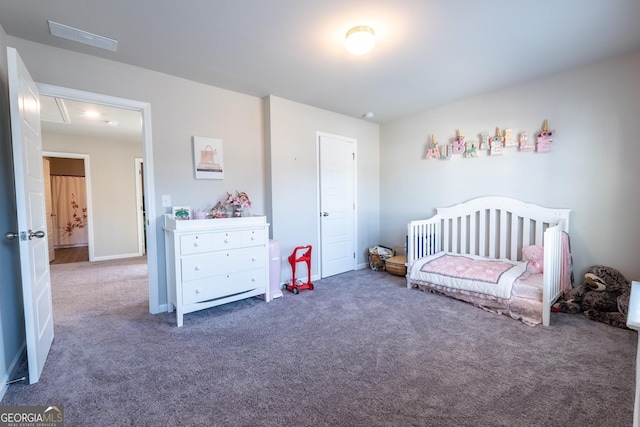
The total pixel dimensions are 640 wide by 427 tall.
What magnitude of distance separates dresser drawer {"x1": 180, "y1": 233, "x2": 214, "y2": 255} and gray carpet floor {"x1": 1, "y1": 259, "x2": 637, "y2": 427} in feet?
2.17

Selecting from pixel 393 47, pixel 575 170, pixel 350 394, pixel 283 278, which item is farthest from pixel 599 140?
pixel 283 278

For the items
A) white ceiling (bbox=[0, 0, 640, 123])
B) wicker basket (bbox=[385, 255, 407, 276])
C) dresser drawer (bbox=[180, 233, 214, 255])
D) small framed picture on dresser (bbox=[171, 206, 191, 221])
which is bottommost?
wicker basket (bbox=[385, 255, 407, 276])

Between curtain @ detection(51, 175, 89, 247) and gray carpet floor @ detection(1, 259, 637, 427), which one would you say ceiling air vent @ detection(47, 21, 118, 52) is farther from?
curtain @ detection(51, 175, 89, 247)

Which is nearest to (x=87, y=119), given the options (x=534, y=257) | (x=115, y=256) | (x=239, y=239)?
(x=115, y=256)

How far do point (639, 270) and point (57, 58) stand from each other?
17.8ft

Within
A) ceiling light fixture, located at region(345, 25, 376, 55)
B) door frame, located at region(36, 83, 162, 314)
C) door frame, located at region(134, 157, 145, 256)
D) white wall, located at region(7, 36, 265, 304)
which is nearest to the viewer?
ceiling light fixture, located at region(345, 25, 376, 55)

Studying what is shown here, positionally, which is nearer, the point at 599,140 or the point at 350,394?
the point at 350,394

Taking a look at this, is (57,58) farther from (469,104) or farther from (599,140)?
(599,140)

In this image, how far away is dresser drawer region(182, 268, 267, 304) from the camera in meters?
2.54

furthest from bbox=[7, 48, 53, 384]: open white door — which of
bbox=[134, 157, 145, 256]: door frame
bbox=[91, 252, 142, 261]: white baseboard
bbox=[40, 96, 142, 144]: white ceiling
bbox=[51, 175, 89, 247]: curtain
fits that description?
bbox=[51, 175, 89, 247]: curtain

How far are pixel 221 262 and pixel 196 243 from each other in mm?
306

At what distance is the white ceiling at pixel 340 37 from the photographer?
1.84 metres

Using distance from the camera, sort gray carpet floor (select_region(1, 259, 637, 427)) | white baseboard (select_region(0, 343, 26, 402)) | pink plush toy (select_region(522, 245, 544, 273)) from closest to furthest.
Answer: gray carpet floor (select_region(1, 259, 637, 427)), white baseboard (select_region(0, 343, 26, 402)), pink plush toy (select_region(522, 245, 544, 273))

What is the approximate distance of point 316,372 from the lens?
5.99 ft
